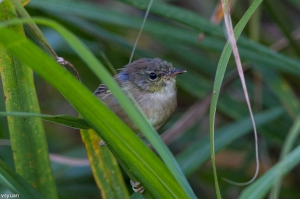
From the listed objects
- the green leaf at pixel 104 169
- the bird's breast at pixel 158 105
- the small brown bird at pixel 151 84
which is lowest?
the green leaf at pixel 104 169

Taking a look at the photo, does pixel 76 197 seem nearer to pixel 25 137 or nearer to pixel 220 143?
pixel 220 143

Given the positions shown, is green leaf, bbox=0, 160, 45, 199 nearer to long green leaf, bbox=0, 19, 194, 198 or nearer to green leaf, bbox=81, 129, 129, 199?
long green leaf, bbox=0, 19, 194, 198

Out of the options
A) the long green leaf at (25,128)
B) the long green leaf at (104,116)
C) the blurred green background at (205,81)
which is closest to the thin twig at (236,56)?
the long green leaf at (104,116)

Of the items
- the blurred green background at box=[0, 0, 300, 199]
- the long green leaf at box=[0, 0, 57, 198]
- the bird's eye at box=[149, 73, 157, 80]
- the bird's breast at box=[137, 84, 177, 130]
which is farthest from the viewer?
the blurred green background at box=[0, 0, 300, 199]

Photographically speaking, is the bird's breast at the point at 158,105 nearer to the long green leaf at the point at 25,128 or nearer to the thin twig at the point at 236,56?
the long green leaf at the point at 25,128

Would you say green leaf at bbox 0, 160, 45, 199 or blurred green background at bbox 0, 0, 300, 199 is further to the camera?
blurred green background at bbox 0, 0, 300, 199

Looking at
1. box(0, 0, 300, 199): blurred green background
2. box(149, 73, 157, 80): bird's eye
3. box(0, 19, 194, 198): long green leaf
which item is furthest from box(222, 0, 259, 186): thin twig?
box(149, 73, 157, 80): bird's eye

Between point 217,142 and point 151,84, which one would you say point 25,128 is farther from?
point 217,142

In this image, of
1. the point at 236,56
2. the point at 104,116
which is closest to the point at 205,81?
the point at 236,56
